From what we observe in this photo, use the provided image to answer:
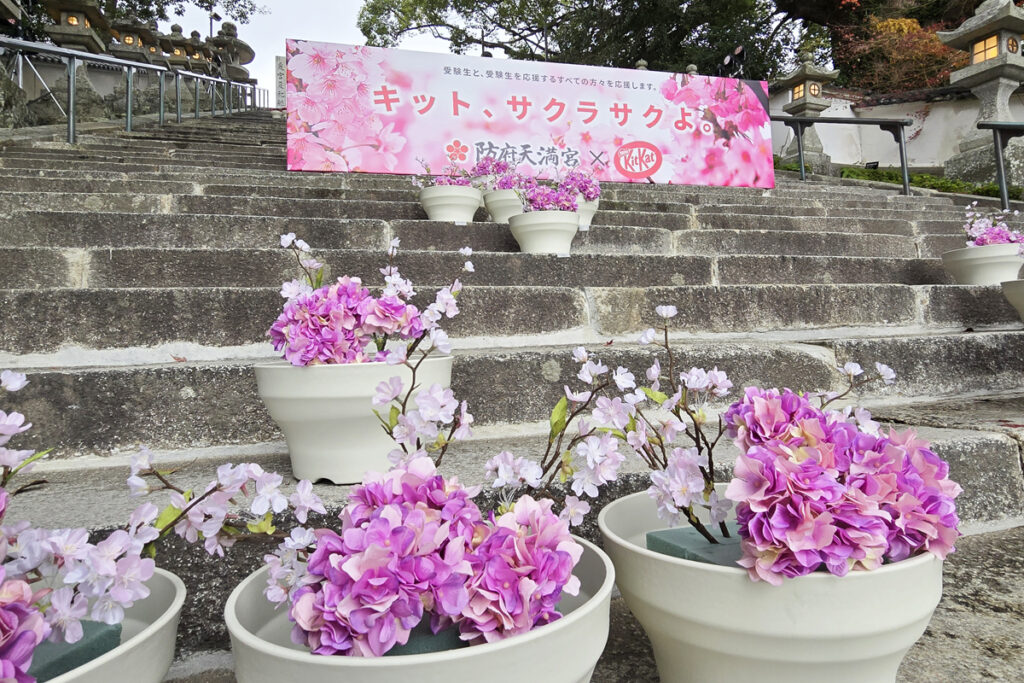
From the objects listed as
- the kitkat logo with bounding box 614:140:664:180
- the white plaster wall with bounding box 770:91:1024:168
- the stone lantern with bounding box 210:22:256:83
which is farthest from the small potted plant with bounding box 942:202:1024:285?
the stone lantern with bounding box 210:22:256:83

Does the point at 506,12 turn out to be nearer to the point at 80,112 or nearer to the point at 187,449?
the point at 80,112

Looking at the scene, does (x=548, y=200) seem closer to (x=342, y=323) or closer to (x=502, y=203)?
(x=502, y=203)

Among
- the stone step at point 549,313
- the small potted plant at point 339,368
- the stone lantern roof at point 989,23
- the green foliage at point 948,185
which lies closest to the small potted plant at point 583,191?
the stone step at point 549,313

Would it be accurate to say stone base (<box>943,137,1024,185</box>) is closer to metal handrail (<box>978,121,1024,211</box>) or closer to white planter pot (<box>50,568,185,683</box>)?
metal handrail (<box>978,121,1024,211</box>)

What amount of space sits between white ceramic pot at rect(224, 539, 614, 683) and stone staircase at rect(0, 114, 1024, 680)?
441mm

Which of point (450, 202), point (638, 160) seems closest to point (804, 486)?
point (450, 202)

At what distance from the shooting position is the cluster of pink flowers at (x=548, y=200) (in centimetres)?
259

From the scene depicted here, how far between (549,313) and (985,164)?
8.18 metres

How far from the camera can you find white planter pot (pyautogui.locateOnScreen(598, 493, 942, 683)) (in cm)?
56

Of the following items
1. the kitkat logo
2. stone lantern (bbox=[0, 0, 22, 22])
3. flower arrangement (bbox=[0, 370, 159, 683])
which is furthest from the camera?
stone lantern (bbox=[0, 0, 22, 22])

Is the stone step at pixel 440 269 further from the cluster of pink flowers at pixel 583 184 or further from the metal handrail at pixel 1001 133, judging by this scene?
the metal handrail at pixel 1001 133

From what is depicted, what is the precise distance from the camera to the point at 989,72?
680 cm

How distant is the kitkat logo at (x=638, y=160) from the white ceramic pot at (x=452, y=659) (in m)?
4.84

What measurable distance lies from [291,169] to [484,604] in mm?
4268
